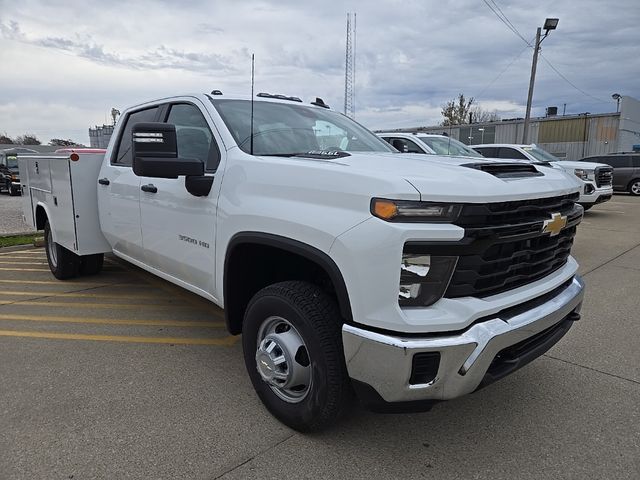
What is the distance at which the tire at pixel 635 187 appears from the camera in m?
20.2

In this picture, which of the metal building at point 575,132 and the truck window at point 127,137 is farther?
the metal building at point 575,132

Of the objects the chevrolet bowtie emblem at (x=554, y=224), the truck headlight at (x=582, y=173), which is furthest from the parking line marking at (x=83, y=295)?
the truck headlight at (x=582, y=173)

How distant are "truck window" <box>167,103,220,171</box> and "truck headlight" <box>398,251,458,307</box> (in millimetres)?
1611

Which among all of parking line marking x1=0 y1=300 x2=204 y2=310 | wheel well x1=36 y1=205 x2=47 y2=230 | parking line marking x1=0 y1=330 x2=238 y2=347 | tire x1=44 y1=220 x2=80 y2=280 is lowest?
parking line marking x1=0 y1=300 x2=204 y2=310

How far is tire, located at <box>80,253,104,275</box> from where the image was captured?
6.04m

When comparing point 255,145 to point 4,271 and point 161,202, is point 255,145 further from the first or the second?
point 4,271

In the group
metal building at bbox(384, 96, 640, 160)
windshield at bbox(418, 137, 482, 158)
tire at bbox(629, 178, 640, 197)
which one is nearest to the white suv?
Answer: windshield at bbox(418, 137, 482, 158)

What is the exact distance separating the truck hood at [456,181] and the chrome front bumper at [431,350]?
22.9 inches

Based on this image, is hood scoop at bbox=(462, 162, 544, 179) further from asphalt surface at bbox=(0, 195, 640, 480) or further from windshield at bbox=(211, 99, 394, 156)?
asphalt surface at bbox=(0, 195, 640, 480)

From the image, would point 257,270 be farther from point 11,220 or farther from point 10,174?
point 10,174

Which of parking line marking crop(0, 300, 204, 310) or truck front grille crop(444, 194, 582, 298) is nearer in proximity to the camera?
truck front grille crop(444, 194, 582, 298)

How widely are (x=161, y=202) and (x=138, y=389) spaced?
4.42 feet

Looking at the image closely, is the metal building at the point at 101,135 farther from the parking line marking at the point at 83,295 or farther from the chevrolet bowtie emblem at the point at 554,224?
the chevrolet bowtie emblem at the point at 554,224

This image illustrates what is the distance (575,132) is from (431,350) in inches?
1460
